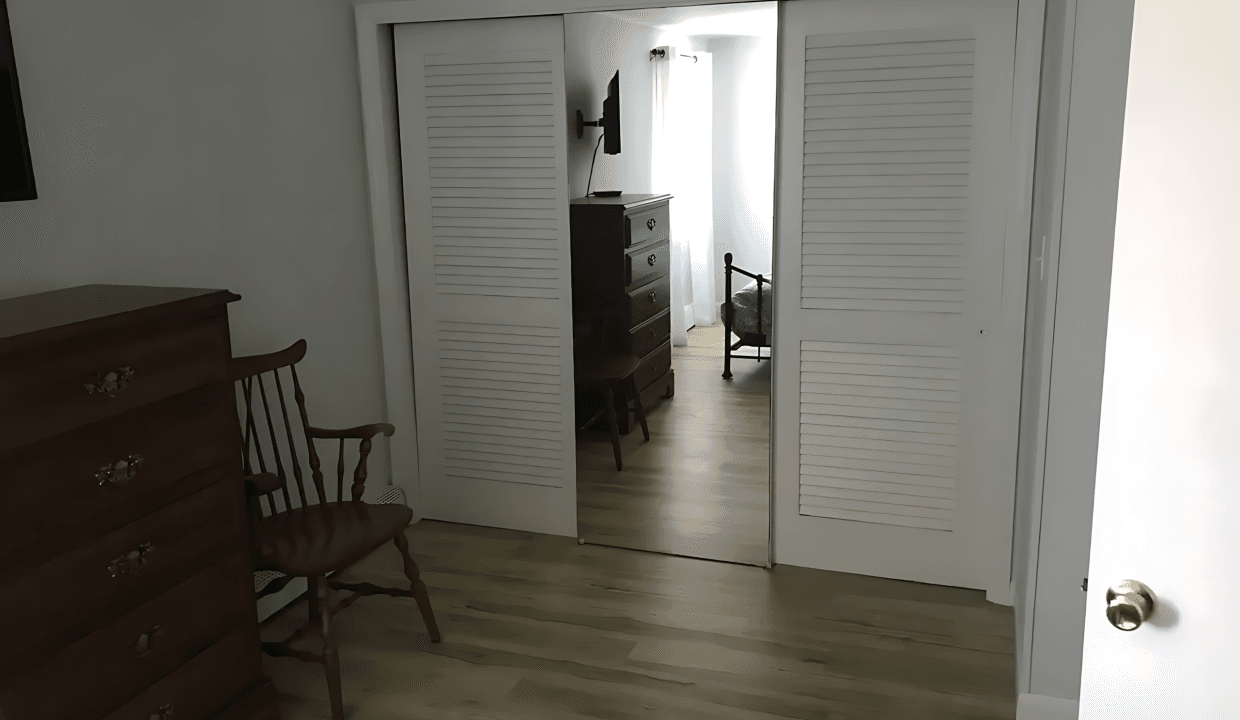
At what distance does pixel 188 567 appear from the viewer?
2074 mm

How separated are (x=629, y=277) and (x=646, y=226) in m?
0.20

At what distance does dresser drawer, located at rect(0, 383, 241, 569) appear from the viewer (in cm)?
169

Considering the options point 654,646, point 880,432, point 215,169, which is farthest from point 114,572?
point 880,432

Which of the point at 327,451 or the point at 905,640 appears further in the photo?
the point at 327,451

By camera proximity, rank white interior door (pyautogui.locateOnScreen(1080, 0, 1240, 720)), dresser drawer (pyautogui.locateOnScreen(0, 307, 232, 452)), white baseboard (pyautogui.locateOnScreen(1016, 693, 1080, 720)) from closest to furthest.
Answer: white interior door (pyautogui.locateOnScreen(1080, 0, 1240, 720)), dresser drawer (pyautogui.locateOnScreen(0, 307, 232, 452)), white baseboard (pyautogui.locateOnScreen(1016, 693, 1080, 720))

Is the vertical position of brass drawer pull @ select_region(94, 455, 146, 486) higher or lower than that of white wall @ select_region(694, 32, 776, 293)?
lower

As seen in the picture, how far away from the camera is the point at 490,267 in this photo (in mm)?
Result: 3471

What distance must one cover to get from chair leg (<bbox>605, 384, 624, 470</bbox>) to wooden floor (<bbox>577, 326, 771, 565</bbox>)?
2 centimetres

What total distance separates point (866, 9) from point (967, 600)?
1.86 metres

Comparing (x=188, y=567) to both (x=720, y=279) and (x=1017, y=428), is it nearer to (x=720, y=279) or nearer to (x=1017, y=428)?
(x=720, y=279)

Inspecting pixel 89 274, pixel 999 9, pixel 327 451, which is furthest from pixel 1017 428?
pixel 89 274

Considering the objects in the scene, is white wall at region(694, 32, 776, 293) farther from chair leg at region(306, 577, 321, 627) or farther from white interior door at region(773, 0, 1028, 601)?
chair leg at region(306, 577, 321, 627)

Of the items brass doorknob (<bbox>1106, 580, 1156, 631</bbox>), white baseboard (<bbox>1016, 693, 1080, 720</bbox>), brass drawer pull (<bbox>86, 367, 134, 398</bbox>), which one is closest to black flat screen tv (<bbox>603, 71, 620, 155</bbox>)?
brass drawer pull (<bbox>86, 367, 134, 398</bbox>)

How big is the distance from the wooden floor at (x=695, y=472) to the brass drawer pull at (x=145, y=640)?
174cm
